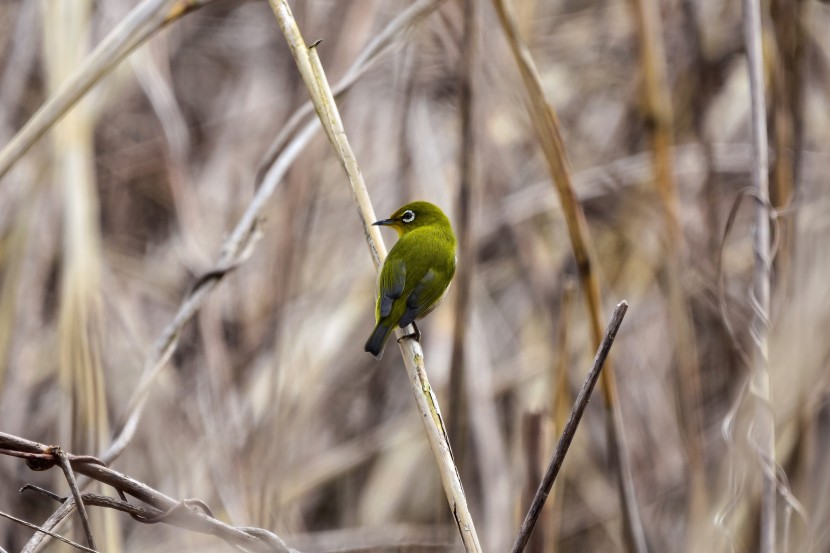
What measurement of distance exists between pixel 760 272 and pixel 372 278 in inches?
64.0

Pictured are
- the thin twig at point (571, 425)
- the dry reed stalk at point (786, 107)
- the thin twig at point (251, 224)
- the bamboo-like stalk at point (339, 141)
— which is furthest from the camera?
the dry reed stalk at point (786, 107)

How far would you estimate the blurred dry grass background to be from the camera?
2119mm

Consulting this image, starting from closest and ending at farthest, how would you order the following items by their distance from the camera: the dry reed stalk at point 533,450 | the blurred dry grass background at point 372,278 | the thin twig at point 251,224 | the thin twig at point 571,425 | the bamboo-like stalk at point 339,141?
the thin twig at point 571,425, the bamboo-like stalk at point 339,141, the thin twig at point 251,224, the dry reed stalk at point 533,450, the blurred dry grass background at point 372,278

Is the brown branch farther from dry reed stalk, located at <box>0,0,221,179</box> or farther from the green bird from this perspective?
the green bird

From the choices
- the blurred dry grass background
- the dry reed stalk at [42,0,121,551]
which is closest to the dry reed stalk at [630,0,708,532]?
the blurred dry grass background

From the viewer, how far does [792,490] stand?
2059 millimetres

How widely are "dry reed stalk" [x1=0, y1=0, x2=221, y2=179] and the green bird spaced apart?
1.91 feet

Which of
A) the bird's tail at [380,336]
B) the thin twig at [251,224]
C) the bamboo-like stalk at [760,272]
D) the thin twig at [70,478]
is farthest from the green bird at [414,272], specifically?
the thin twig at [70,478]

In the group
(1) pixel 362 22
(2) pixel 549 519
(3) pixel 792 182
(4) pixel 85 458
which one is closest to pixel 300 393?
(2) pixel 549 519

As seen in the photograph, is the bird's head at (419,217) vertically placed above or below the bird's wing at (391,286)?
above

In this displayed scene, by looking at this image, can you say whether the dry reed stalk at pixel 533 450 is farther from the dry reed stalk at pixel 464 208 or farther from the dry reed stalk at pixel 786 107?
the dry reed stalk at pixel 786 107

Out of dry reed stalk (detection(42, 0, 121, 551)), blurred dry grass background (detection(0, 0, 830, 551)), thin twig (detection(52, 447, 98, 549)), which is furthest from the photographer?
blurred dry grass background (detection(0, 0, 830, 551))

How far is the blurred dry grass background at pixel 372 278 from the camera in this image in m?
2.12

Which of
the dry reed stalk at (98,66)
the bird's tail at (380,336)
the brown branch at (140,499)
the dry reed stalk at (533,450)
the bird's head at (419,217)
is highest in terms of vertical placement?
the dry reed stalk at (98,66)
